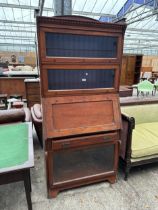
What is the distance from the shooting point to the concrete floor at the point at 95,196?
63.2 inches

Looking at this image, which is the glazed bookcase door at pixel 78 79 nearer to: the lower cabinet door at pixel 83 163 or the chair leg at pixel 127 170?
the lower cabinet door at pixel 83 163

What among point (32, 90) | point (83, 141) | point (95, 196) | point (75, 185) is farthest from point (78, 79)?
point (32, 90)

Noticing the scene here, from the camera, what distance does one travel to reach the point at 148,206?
5.31 feet

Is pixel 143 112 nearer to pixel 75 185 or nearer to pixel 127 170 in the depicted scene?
pixel 127 170

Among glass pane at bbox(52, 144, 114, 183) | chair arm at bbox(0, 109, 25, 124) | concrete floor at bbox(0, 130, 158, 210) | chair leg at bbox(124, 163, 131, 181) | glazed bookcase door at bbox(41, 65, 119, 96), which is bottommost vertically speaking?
concrete floor at bbox(0, 130, 158, 210)

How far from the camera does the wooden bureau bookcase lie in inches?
57.8

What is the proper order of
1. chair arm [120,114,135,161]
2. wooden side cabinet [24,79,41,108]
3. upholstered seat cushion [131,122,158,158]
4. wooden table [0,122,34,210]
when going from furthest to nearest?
wooden side cabinet [24,79,41,108], upholstered seat cushion [131,122,158,158], chair arm [120,114,135,161], wooden table [0,122,34,210]

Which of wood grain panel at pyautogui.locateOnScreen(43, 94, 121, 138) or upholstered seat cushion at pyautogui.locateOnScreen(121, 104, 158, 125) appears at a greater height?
wood grain panel at pyautogui.locateOnScreen(43, 94, 121, 138)

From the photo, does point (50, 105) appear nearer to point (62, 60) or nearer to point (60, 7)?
point (62, 60)

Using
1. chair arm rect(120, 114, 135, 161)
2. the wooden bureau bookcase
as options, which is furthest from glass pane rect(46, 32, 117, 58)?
chair arm rect(120, 114, 135, 161)

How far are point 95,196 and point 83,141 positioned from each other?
62 centimetres

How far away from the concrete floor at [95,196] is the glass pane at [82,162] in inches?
7.5

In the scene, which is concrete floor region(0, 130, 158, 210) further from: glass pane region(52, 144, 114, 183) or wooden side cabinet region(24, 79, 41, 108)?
wooden side cabinet region(24, 79, 41, 108)

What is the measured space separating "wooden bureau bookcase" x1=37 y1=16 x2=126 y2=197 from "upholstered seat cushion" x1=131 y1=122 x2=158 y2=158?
291 millimetres
